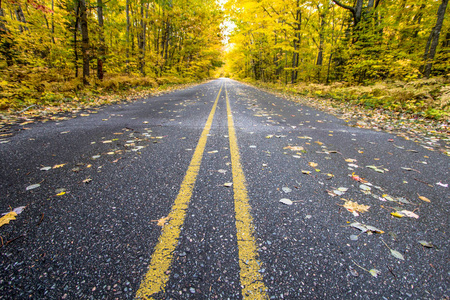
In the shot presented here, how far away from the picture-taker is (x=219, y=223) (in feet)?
5.50

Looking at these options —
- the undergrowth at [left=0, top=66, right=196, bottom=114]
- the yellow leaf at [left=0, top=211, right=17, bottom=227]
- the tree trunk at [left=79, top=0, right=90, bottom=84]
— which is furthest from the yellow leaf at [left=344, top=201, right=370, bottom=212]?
the tree trunk at [left=79, top=0, right=90, bottom=84]

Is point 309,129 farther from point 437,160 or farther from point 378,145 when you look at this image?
point 437,160

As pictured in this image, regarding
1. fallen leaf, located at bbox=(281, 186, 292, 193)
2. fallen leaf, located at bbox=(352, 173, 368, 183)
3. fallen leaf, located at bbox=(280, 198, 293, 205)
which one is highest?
fallen leaf, located at bbox=(352, 173, 368, 183)

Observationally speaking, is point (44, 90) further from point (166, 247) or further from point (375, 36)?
point (375, 36)

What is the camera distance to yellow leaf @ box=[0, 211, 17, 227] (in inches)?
62.5

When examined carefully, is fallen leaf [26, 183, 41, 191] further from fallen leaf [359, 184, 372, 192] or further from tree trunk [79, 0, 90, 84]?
tree trunk [79, 0, 90, 84]

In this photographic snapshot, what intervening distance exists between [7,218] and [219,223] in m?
1.91

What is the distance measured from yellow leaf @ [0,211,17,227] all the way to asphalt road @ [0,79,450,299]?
4 cm

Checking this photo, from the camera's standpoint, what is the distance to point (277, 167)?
274cm

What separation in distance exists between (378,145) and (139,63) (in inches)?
695

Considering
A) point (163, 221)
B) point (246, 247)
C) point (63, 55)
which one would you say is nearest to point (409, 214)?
point (246, 247)

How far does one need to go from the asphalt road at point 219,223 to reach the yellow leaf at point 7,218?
0.04 meters

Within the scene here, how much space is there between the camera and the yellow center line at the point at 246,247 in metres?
1.17

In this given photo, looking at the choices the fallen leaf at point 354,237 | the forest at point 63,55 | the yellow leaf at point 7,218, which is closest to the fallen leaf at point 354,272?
the fallen leaf at point 354,237
